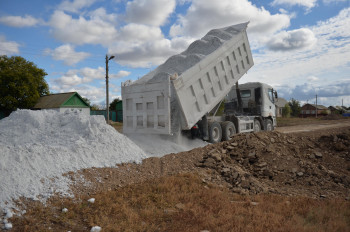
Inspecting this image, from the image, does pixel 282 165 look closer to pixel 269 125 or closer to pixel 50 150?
pixel 50 150

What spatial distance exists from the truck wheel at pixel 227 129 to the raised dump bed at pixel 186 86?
99 centimetres

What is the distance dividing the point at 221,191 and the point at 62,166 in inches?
132

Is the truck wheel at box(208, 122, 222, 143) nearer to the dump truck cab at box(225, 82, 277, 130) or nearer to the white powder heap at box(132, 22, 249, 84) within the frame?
the white powder heap at box(132, 22, 249, 84)

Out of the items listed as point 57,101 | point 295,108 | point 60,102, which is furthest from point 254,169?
point 295,108

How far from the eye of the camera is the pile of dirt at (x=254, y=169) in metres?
5.84

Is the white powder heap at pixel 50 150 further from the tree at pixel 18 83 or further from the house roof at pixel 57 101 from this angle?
the tree at pixel 18 83

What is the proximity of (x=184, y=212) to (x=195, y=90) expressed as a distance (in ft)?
17.6

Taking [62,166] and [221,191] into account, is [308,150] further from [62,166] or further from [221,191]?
[62,166]

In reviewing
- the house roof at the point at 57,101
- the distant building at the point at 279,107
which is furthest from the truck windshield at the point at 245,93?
the house roof at the point at 57,101

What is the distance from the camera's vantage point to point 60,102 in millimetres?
31000

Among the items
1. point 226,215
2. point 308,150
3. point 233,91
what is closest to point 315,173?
point 308,150

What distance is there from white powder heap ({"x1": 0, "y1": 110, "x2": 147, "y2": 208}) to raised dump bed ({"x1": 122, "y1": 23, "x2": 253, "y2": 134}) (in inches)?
67.6

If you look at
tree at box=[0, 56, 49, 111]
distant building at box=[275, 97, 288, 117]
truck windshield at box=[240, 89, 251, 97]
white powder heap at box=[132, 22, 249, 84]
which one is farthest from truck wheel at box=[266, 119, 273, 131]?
tree at box=[0, 56, 49, 111]

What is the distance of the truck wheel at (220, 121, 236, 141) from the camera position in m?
10.7
